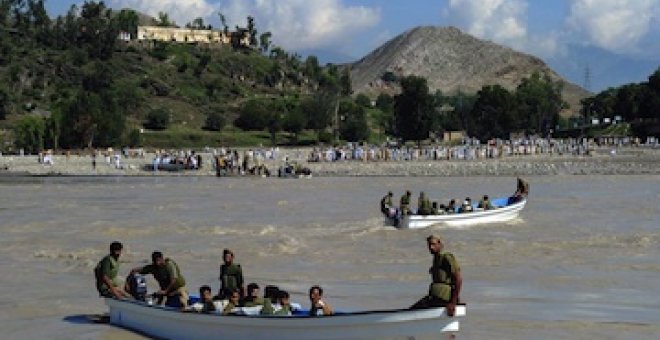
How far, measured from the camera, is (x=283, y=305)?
16.2 metres

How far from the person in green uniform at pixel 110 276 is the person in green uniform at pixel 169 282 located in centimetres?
66

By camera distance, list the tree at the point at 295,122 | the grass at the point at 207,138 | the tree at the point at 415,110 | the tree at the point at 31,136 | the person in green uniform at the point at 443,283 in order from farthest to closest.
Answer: the tree at the point at 295,122 → the grass at the point at 207,138 → the tree at the point at 415,110 → the tree at the point at 31,136 → the person in green uniform at the point at 443,283

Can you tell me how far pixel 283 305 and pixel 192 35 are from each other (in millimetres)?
178786

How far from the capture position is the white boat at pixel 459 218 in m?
33.4

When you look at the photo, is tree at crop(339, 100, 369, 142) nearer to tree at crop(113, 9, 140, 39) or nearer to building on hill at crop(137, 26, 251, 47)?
tree at crop(113, 9, 140, 39)

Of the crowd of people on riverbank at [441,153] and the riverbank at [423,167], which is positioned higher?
the crowd of people on riverbank at [441,153]

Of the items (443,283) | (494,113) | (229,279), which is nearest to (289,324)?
(443,283)

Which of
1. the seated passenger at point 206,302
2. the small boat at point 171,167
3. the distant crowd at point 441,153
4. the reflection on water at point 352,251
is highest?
the distant crowd at point 441,153

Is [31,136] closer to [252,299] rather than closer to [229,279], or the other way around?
[229,279]

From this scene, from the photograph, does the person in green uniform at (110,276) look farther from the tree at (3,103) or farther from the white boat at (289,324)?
the tree at (3,103)

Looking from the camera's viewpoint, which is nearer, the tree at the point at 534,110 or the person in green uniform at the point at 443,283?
the person in green uniform at the point at 443,283

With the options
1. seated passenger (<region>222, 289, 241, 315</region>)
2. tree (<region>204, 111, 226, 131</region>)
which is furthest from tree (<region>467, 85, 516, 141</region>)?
seated passenger (<region>222, 289, 241, 315</region>)

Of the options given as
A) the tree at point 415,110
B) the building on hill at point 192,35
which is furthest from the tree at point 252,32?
the tree at point 415,110

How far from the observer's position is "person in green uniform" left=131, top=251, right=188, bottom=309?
17.8 metres
